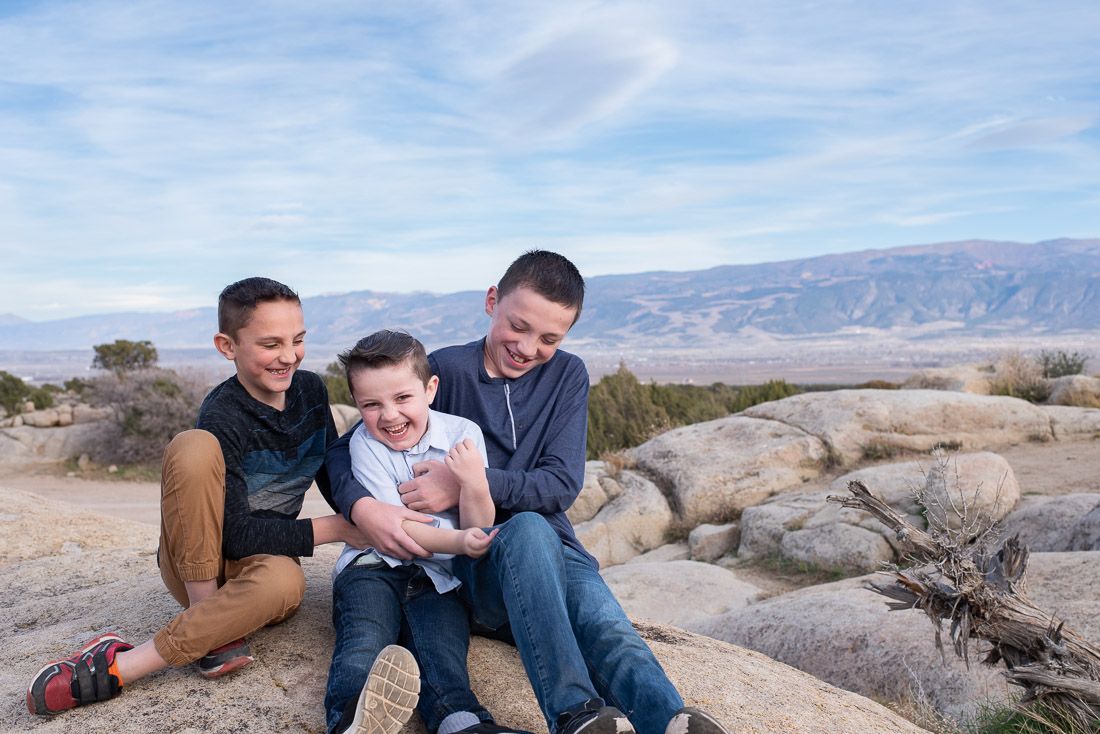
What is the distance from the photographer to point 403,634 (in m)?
3.35

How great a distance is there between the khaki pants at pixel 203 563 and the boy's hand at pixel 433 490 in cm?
57

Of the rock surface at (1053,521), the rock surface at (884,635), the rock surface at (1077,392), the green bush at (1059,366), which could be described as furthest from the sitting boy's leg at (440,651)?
the green bush at (1059,366)

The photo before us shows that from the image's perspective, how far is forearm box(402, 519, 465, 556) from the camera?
3158mm

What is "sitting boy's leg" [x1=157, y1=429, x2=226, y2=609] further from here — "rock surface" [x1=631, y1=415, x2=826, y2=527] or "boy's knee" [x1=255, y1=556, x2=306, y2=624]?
"rock surface" [x1=631, y1=415, x2=826, y2=527]

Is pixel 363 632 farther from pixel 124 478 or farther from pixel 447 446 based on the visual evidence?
pixel 124 478

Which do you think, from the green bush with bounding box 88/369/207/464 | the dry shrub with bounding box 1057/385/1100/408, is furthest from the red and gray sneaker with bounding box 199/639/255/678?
the dry shrub with bounding box 1057/385/1100/408

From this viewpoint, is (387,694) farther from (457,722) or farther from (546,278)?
(546,278)

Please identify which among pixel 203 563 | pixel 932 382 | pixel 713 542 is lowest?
pixel 713 542

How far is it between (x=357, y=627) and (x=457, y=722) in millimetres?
540

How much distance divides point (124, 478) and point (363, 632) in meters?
14.6

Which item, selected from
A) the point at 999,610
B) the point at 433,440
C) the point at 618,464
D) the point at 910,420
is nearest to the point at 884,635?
the point at 999,610

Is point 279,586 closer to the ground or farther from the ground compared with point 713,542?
farther from the ground

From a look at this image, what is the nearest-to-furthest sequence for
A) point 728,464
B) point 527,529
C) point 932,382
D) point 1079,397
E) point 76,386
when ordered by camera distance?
point 527,529, point 728,464, point 1079,397, point 932,382, point 76,386

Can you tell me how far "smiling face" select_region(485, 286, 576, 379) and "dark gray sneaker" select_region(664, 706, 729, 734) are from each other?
1.58 metres
